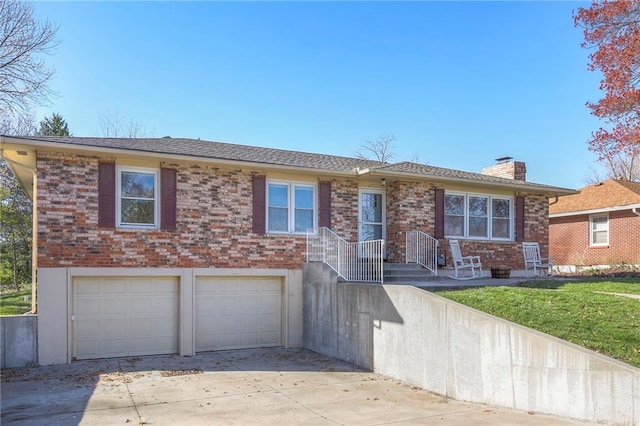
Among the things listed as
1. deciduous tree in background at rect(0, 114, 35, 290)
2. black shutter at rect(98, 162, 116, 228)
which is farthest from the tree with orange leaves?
deciduous tree in background at rect(0, 114, 35, 290)

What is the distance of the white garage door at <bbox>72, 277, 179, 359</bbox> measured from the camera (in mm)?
11000

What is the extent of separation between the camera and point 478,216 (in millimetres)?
15078

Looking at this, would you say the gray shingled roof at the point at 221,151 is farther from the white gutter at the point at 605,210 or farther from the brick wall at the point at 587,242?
the brick wall at the point at 587,242

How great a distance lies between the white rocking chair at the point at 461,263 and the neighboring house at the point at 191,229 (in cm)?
49

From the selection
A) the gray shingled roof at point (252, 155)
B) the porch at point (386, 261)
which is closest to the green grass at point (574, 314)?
the porch at point (386, 261)

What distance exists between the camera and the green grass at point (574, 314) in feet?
22.5

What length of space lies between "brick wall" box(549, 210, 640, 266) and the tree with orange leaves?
27.2 ft

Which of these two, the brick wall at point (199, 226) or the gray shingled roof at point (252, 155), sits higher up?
the gray shingled roof at point (252, 155)

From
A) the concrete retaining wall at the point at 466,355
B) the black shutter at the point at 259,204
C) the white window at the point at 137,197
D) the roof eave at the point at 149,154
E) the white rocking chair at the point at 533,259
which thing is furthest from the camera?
the white rocking chair at the point at 533,259

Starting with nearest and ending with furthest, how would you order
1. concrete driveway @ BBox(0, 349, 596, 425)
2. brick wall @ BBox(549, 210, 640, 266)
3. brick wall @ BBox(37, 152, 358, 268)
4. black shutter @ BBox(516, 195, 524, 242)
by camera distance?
concrete driveway @ BBox(0, 349, 596, 425) < brick wall @ BBox(37, 152, 358, 268) < black shutter @ BBox(516, 195, 524, 242) < brick wall @ BBox(549, 210, 640, 266)

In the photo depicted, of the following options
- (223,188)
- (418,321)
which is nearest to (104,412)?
(418,321)

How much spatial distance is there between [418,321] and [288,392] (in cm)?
263

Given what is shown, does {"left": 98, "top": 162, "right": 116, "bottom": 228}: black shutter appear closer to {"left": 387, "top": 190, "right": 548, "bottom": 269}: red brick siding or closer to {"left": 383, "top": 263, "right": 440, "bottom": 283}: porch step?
{"left": 383, "top": 263, "right": 440, "bottom": 283}: porch step

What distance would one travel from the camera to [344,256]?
1193 cm
